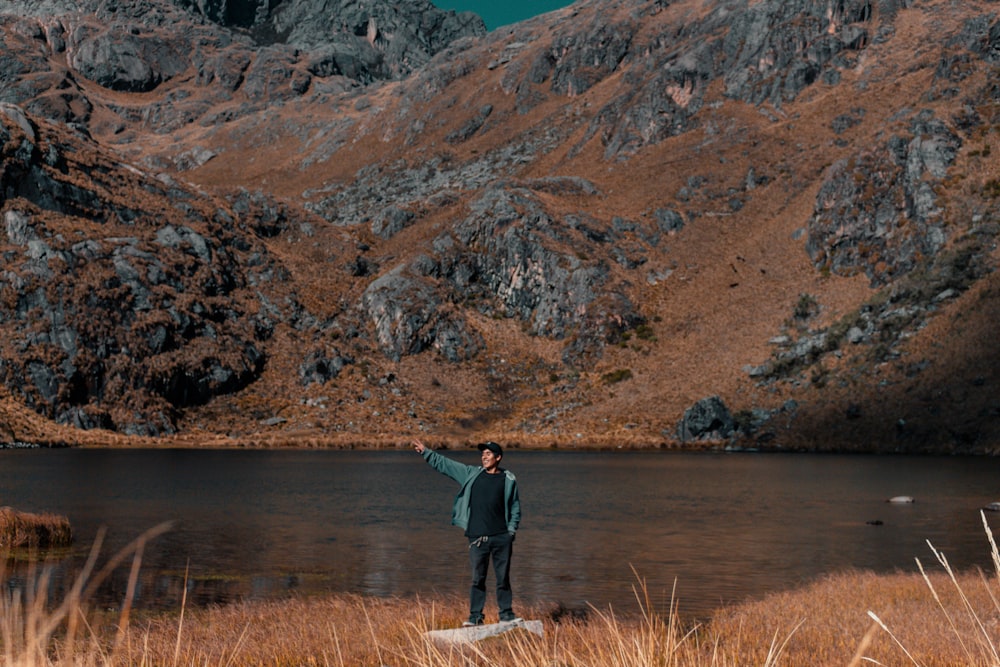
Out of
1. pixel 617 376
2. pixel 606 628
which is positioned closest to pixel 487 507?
pixel 606 628

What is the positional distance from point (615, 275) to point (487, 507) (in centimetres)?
10749

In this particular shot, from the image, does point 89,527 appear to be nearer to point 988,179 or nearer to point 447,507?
point 447,507

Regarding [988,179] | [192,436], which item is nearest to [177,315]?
[192,436]

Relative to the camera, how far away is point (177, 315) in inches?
4218

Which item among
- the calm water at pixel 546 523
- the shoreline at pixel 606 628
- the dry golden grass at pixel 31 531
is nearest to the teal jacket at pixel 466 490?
the shoreline at pixel 606 628

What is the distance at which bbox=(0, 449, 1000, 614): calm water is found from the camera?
76.8 feet

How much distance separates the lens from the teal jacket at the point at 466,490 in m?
13.6

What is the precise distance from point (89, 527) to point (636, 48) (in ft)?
517

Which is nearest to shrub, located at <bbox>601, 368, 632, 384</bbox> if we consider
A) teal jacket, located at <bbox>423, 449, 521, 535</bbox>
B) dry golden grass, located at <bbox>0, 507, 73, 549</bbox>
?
Answer: dry golden grass, located at <bbox>0, 507, 73, 549</bbox>

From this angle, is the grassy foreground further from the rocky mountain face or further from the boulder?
the boulder

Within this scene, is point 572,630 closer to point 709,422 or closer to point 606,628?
point 606,628

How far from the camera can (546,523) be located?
36344 millimetres

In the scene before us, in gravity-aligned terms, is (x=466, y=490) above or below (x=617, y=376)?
above

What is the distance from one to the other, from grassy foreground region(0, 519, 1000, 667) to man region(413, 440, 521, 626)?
0.88 metres
